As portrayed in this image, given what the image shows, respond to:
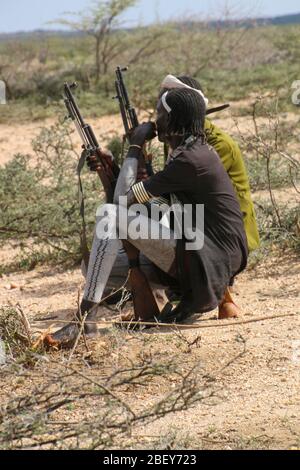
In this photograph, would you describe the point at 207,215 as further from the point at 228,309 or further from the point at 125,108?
the point at 125,108

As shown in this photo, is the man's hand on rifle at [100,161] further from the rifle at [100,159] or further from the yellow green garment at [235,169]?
the yellow green garment at [235,169]

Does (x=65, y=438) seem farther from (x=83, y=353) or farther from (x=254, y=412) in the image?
(x=83, y=353)

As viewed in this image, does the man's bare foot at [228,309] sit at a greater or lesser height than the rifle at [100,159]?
lesser

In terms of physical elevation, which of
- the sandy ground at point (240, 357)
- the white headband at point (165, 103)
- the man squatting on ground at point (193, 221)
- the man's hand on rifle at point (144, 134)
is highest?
the white headband at point (165, 103)

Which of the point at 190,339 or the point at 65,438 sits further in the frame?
the point at 190,339

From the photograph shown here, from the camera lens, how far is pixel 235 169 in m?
4.85

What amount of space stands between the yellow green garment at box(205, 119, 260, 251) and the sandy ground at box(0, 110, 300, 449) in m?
0.38

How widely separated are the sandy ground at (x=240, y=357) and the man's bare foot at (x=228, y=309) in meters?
0.06

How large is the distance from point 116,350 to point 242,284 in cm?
138

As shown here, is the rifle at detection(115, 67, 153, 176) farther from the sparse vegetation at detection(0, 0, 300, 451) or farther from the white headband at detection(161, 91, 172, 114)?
the sparse vegetation at detection(0, 0, 300, 451)

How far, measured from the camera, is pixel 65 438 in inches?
123

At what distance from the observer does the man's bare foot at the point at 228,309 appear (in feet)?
15.4

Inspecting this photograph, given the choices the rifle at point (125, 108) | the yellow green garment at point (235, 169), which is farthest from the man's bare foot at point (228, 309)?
the rifle at point (125, 108)

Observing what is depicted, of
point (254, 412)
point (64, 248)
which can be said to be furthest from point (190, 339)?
point (64, 248)
